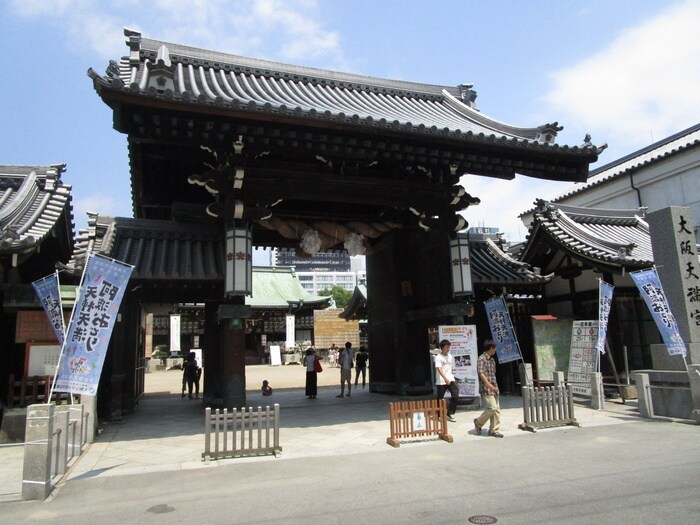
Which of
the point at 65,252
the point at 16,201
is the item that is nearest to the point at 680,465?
the point at 16,201

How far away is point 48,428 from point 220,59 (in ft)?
35.2

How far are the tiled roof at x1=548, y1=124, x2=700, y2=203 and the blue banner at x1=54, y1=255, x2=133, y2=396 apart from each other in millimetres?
22950

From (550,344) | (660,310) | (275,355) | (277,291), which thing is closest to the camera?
(660,310)

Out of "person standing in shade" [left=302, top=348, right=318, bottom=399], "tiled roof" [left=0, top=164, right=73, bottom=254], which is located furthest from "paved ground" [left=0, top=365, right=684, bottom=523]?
"tiled roof" [left=0, top=164, right=73, bottom=254]

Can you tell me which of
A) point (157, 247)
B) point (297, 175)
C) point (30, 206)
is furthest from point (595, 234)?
point (30, 206)

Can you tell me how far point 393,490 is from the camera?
Result: 235 inches

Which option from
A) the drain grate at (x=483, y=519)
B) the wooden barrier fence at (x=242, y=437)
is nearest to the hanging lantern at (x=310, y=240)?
the wooden barrier fence at (x=242, y=437)

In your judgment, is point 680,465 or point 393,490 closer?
point 393,490

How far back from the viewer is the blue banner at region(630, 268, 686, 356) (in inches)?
421

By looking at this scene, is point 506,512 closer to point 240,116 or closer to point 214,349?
point 240,116

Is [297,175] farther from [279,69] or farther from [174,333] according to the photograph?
[174,333]

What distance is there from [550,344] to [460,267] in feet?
13.7

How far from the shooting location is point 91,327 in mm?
7895

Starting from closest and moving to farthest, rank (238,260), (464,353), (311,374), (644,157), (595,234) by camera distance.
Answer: (238,260) < (464,353) < (311,374) < (595,234) < (644,157)
